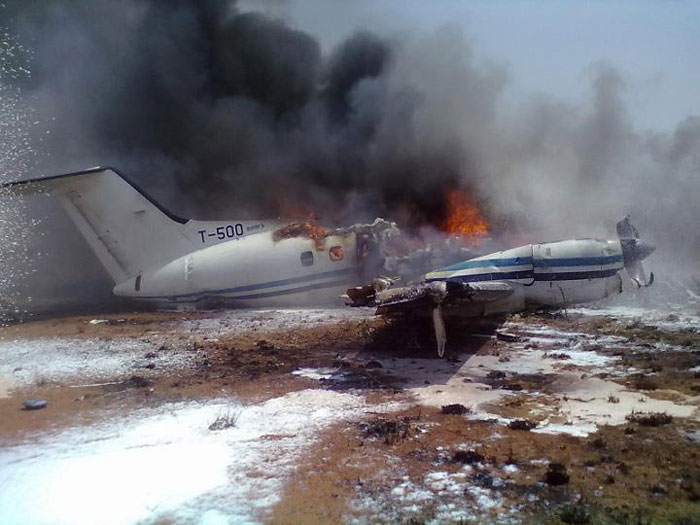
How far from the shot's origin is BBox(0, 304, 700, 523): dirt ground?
5.75 meters

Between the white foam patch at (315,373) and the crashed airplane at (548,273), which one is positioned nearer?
the white foam patch at (315,373)

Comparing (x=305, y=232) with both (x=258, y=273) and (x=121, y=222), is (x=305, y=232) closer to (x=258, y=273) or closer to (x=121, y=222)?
(x=258, y=273)

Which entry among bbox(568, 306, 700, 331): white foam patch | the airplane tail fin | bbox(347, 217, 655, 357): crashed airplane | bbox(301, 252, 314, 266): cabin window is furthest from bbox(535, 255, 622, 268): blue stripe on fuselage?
the airplane tail fin

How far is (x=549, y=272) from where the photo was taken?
14.0 m

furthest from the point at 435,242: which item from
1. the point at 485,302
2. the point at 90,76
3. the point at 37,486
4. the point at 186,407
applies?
the point at 90,76

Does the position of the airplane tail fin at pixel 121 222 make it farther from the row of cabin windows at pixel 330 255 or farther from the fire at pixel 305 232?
the row of cabin windows at pixel 330 255

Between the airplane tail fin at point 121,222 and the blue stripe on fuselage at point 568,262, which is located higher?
the airplane tail fin at point 121,222

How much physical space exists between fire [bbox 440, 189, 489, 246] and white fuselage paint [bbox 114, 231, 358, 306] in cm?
557

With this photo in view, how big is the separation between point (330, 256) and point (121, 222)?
819cm

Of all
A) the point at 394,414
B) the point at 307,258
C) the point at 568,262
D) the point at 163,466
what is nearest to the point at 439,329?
the point at 394,414

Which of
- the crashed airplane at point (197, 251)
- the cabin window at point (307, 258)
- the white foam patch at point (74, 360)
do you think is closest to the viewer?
the white foam patch at point (74, 360)

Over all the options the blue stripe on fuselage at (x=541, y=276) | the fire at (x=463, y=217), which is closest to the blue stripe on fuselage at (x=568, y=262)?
the blue stripe on fuselage at (x=541, y=276)

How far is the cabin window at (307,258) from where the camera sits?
59.5 ft

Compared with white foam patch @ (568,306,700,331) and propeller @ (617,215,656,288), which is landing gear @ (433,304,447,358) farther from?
white foam patch @ (568,306,700,331)
